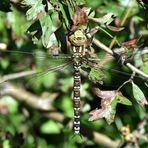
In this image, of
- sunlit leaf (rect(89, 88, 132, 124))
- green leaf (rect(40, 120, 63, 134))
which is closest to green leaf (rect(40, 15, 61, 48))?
sunlit leaf (rect(89, 88, 132, 124))

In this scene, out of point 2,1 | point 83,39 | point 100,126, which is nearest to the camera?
point 83,39

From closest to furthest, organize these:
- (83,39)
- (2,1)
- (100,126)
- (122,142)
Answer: (83,39) → (2,1) → (122,142) → (100,126)

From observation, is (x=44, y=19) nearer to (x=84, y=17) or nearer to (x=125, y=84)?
(x=84, y=17)

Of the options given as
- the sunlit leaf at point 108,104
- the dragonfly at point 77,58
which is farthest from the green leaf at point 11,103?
the sunlit leaf at point 108,104

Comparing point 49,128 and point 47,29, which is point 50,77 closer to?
point 49,128

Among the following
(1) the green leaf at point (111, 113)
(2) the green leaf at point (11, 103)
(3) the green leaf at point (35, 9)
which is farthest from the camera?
(2) the green leaf at point (11, 103)

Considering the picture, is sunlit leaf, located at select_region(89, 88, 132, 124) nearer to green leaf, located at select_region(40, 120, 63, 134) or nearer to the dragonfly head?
the dragonfly head

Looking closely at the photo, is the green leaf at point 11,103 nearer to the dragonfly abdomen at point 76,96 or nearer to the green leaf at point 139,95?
the dragonfly abdomen at point 76,96

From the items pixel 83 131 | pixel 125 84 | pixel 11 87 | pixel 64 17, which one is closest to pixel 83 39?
pixel 64 17
